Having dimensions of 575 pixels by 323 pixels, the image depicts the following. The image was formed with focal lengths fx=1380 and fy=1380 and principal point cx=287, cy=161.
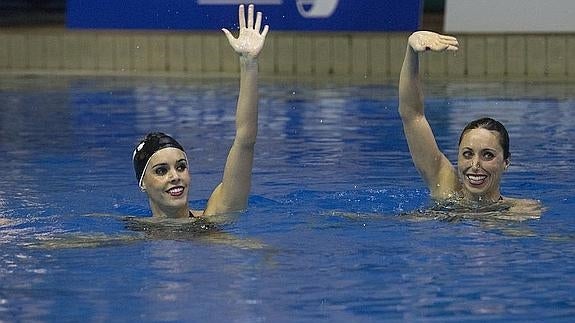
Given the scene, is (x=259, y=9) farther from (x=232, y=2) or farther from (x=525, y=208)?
(x=525, y=208)

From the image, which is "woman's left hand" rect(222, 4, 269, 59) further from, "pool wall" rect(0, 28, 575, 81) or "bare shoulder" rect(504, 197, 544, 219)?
"pool wall" rect(0, 28, 575, 81)

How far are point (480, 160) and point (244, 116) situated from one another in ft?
3.58

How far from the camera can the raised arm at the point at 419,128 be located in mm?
5500

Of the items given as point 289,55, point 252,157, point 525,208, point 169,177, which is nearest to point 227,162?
point 252,157

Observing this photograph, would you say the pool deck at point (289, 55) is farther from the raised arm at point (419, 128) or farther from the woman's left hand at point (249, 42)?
the woman's left hand at point (249, 42)

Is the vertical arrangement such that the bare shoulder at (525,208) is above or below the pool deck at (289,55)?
below

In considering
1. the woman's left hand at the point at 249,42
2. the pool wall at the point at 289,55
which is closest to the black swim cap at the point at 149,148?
the woman's left hand at the point at 249,42

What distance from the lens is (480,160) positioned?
564 cm

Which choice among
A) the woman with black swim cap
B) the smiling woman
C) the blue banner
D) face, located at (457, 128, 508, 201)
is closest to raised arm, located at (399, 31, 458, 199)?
the smiling woman

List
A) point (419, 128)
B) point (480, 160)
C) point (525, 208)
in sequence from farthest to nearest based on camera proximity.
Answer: point (525, 208) < point (419, 128) < point (480, 160)

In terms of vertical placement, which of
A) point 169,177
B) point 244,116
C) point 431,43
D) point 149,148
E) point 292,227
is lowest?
point 292,227

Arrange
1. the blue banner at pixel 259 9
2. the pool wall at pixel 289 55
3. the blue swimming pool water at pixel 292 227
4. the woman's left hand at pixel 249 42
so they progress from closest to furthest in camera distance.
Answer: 1. the blue swimming pool water at pixel 292 227
2. the woman's left hand at pixel 249 42
3. the pool wall at pixel 289 55
4. the blue banner at pixel 259 9

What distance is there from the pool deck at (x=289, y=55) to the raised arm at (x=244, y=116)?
6896 millimetres

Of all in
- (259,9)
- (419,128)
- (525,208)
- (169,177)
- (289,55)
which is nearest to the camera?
(169,177)
